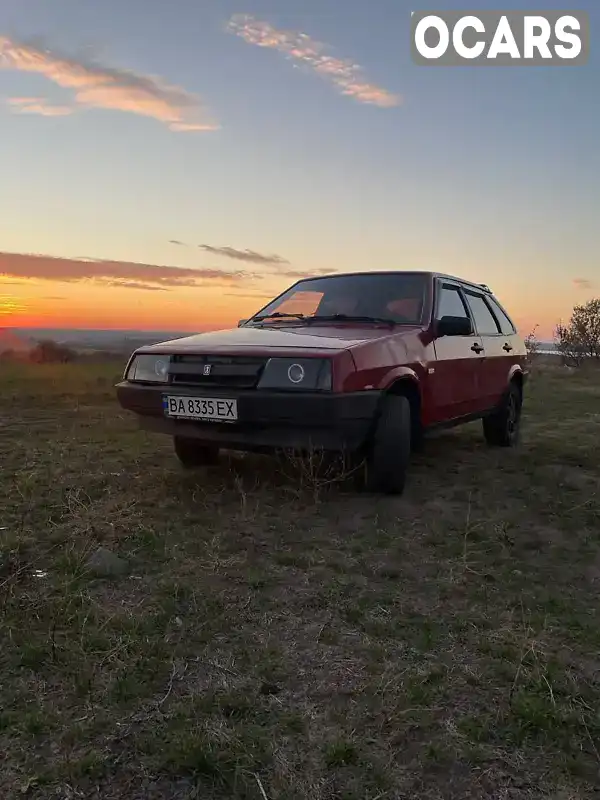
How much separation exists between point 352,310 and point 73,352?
13.0 meters

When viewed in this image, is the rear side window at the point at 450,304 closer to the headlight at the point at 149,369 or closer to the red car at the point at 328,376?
the red car at the point at 328,376

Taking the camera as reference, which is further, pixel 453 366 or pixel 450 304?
pixel 450 304

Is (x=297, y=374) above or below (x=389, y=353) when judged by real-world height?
below

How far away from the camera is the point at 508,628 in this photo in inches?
86.2

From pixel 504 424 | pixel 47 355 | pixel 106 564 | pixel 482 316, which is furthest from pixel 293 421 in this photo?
pixel 47 355

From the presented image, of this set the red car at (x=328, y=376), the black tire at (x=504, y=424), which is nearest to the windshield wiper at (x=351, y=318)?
the red car at (x=328, y=376)

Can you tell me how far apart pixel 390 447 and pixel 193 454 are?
1.58 metres

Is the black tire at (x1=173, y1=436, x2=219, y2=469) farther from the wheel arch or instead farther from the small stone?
the small stone

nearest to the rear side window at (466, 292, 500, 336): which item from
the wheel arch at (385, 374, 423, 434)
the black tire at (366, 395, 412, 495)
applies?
the wheel arch at (385, 374, 423, 434)

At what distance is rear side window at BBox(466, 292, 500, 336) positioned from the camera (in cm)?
537

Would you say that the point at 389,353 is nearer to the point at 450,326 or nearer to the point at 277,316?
the point at 450,326

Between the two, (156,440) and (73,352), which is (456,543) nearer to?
(156,440)

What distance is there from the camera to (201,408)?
3557mm

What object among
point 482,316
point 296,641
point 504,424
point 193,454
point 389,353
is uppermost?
point 482,316
